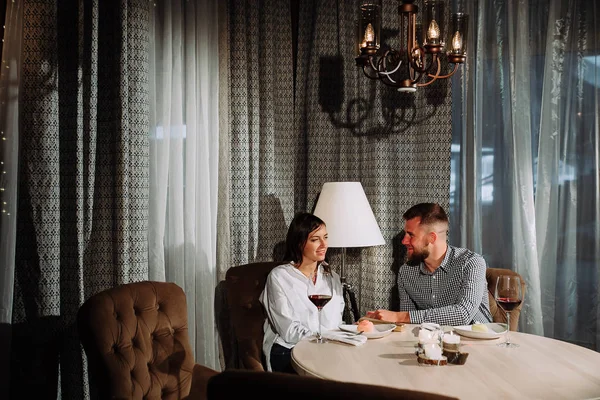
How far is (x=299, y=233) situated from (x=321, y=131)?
882 millimetres

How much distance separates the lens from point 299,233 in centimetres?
323

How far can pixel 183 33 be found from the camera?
11.0 ft

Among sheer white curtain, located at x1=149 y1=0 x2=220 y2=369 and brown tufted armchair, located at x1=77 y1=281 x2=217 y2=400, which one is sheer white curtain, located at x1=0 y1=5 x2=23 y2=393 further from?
sheer white curtain, located at x1=149 y1=0 x2=220 y2=369

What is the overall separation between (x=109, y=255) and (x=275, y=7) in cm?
177

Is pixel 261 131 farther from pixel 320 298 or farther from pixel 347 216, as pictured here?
pixel 320 298

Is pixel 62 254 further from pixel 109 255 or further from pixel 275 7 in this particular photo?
pixel 275 7

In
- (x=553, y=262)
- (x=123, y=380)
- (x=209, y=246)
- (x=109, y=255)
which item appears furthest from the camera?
(x=553, y=262)

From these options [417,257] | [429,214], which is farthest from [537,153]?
[417,257]

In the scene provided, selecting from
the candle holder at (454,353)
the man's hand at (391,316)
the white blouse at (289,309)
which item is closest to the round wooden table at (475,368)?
the candle holder at (454,353)

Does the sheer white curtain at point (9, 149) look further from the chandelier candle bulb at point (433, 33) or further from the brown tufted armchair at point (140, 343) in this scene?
the chandelier candle bulb at point (433, 33)

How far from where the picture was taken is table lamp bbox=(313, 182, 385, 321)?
136 inches

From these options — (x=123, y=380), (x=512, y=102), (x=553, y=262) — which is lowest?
(x=123, y=380)

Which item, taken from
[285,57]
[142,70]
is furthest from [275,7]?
[142,70]

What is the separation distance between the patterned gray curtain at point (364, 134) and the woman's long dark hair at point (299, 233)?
638 mm
